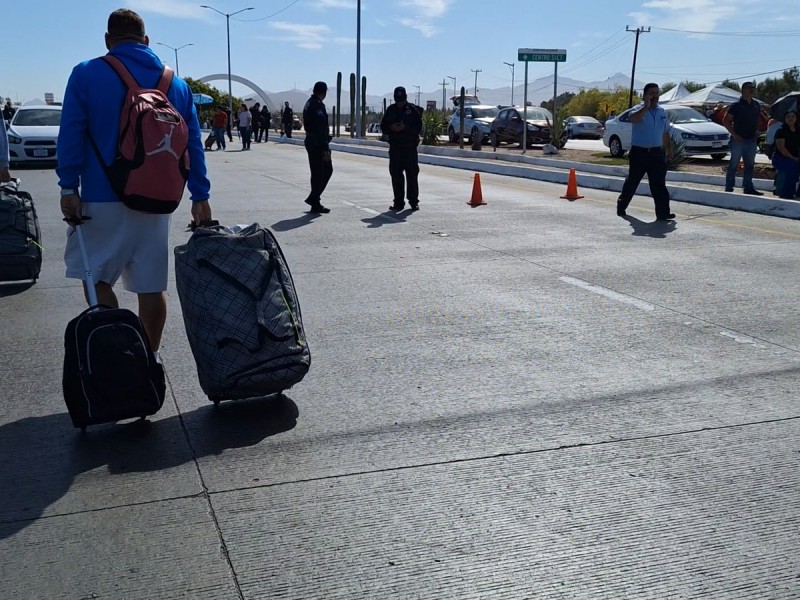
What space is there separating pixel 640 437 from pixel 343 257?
18.6 ft

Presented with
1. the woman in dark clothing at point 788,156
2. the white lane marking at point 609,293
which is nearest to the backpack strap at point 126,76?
the white lane marking at point 609,293

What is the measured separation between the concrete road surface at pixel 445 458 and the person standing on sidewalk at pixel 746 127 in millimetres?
8098

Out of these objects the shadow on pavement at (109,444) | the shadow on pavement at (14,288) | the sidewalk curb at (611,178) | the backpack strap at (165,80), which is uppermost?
the backpack strap at (165,80)

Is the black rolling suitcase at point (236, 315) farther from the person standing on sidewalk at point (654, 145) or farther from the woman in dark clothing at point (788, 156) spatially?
the woman in dark clothing at point (788, 156)

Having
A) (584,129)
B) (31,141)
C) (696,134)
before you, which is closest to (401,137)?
(31,141)

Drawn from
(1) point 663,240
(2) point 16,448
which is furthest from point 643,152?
(2) point 16,448

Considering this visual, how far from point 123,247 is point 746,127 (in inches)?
511

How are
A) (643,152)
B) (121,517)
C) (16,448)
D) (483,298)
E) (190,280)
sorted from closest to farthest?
(121,517) < (16,448) < (190,280) < (483,298) < (643,152)

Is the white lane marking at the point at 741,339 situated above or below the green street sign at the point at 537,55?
below

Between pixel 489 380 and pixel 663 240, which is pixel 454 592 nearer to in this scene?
pixel 489 380

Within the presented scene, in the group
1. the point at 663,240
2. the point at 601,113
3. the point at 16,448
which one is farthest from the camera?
the point at 601,113

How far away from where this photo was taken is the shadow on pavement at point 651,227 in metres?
11.3

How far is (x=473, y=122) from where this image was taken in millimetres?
39031

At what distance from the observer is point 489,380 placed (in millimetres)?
5281
